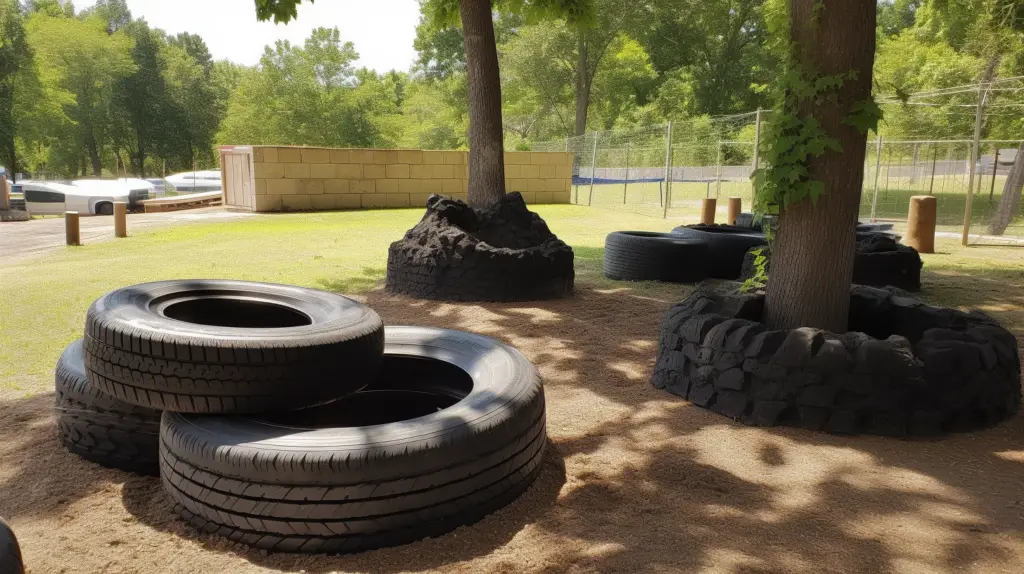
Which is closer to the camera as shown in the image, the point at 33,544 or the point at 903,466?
the point at 33,544

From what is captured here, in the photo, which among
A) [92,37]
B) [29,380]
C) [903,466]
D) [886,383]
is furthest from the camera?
[92,37]

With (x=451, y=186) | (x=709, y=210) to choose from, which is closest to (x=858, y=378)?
(x=709, y=210)

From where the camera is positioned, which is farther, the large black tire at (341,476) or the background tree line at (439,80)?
the background tree line at (439,80)

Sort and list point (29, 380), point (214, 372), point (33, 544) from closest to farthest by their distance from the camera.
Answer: point (33, 544), point (214, 372), point (29, 380)

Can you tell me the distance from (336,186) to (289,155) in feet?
5.73

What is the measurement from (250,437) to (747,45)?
160 ft

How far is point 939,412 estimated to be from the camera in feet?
12.4

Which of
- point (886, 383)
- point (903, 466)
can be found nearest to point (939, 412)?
point (886, 383)

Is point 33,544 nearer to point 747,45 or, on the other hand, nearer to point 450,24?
point 450,24

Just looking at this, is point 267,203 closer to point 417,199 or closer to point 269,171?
point 269,171

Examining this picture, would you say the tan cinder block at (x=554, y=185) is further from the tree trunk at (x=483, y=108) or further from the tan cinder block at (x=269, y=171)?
the tree trunk at (x=483, y=108)

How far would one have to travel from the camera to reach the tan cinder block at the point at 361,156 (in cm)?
2245

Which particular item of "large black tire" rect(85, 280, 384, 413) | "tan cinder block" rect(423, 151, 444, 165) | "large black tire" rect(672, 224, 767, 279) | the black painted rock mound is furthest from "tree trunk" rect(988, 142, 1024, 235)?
"large black tire" rect(85, 280, 384, 413)

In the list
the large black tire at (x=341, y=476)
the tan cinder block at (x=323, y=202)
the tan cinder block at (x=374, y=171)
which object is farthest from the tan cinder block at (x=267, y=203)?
the large black tire at (x=341, y=476)
